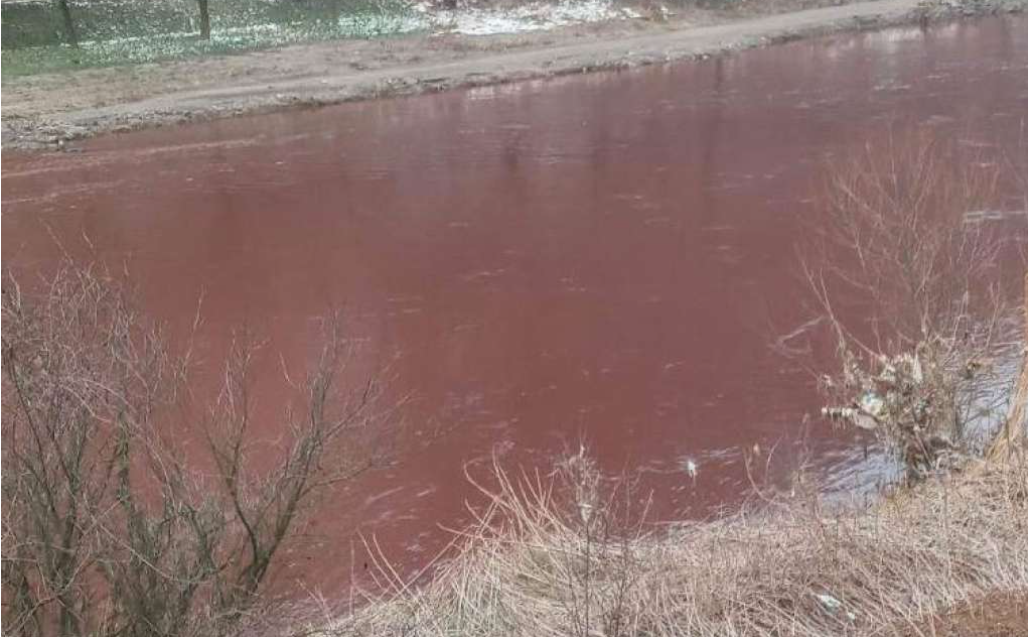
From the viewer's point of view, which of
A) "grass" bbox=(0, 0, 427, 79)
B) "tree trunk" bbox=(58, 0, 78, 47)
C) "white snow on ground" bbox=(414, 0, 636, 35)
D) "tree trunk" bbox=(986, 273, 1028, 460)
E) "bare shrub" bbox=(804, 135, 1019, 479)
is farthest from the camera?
"white snow on ground" bbox=(414, 0, 636, 35)

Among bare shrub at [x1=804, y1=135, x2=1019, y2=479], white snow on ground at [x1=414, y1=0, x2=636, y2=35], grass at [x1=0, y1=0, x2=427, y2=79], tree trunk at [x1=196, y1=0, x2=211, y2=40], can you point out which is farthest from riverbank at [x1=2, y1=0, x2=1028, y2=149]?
bare shrub at [x1=804, y1=135, x2=1019, y2=479]

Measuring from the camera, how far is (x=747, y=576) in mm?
6465

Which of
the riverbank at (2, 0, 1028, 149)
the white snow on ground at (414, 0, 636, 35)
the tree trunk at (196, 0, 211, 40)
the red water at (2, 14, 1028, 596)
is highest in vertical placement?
the tree trunk at (196, 0, 211, 40)

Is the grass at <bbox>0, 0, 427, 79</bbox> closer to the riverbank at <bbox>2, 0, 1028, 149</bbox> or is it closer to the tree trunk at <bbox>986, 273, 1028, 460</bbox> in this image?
the riverbank at <bbox>2, 0, 1028, 149</bbox>

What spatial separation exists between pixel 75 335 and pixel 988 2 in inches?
1748

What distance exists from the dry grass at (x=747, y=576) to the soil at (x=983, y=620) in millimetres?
44

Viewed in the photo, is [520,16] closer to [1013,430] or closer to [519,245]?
[519,245]

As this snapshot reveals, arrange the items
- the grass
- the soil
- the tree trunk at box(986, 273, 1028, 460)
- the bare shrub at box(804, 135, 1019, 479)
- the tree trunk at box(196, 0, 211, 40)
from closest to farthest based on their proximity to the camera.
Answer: the soil, the tree trunk at box(986, 273, 1028, 460), the bare shrub at box(804, 135, 1019, 479), the grass, the tree trunk at box(196, 0, 211, 40)

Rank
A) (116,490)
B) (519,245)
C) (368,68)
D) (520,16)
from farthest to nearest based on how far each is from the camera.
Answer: (520,16) → (368,68) → (519,245) → (116,490)

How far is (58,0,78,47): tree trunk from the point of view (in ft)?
120

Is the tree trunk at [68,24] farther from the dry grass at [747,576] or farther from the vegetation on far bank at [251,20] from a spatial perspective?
the dry grass at [747,576]

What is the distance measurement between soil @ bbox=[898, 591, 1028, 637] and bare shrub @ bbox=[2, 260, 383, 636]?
368cm

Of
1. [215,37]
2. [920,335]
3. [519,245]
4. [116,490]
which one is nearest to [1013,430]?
[920,335]

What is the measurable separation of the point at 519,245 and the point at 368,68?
19.4 m
